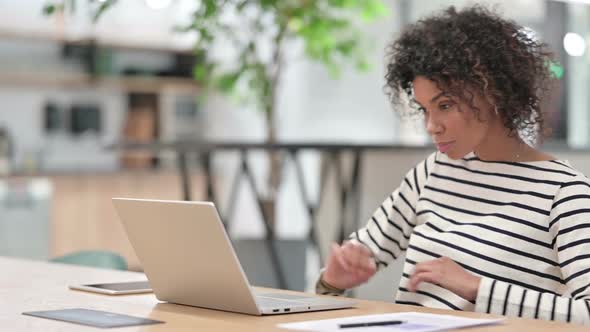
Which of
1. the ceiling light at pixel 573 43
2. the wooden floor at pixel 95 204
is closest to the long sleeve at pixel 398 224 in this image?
the ceiling light at pixel 573 43

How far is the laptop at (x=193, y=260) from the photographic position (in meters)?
1.78

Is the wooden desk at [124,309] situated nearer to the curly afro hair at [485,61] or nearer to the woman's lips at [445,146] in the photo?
the woman's lips at [445,146]

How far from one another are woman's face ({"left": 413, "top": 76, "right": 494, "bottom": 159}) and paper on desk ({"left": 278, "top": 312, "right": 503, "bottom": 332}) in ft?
1.46

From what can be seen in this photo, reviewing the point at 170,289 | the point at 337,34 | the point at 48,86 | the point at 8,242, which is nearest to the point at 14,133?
the point at 48,86

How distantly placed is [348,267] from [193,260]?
1.66 ft

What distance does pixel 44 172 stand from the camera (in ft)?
23.5

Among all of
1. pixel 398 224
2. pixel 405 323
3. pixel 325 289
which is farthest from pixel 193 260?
pixel 398 224

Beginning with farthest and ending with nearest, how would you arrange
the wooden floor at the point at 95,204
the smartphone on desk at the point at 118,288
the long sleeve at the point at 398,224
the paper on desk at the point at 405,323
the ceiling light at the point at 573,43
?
the wooden floor at the point at 95,204 → the ceiling light at the point at 573,43 → the long sleeve at the point at 398,224 → the smartphone on desk at the point at 118,288 → the paper on desk at the point at 405,323

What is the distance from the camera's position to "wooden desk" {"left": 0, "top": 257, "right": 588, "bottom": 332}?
5.63 feet

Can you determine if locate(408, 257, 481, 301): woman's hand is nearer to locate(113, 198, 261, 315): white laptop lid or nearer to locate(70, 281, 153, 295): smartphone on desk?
locate(113, 198, 261, 315): white laptop lid

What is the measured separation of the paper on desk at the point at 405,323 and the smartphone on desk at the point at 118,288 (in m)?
0.60

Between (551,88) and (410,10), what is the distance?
5300 mm

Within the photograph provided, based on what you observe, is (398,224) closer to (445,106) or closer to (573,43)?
(445,106)

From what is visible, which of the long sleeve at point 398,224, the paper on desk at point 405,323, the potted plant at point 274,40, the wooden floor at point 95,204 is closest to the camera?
the paper on desk at point 405,323
